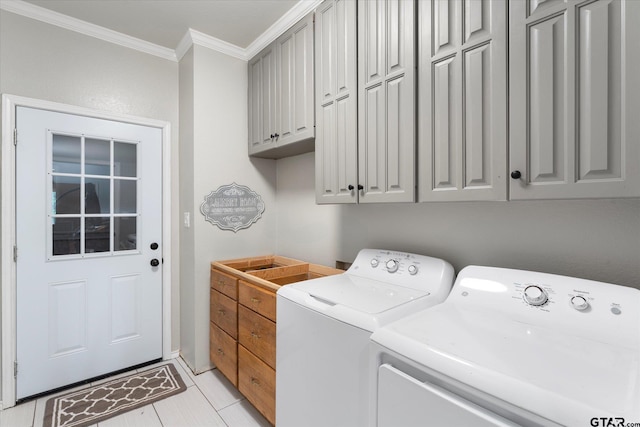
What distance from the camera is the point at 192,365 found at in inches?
93.6

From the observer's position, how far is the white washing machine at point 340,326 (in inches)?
43.6

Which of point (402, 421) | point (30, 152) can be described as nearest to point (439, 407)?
point (402, 421)

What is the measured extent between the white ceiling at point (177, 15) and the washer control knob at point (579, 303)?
2.16m

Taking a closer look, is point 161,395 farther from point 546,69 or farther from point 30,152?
point 546,69

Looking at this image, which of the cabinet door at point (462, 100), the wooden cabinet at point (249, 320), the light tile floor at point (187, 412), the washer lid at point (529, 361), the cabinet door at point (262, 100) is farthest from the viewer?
the cabinet door at point (262, 100)

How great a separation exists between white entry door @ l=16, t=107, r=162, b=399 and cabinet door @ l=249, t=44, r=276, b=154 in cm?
81

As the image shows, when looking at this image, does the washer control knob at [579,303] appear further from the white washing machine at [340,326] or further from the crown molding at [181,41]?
the crown molding at [181,41]

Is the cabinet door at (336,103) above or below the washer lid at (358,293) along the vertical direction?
above

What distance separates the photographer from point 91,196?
223 cm

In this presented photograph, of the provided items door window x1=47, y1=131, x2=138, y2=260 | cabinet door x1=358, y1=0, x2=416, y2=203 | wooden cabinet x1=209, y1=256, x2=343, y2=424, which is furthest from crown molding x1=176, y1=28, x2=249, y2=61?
wooden cabinet x1=209, y1=256, x2=343, y2=424

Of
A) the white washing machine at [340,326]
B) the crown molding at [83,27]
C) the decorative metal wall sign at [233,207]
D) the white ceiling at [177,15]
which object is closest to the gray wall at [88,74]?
the crown molding at [83,27]

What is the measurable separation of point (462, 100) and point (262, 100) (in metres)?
1.62

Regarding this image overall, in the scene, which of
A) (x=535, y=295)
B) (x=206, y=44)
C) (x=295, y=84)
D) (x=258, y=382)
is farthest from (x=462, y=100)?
(x=206, y=44)

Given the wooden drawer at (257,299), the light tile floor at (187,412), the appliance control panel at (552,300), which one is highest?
the appliance control panel at (552,300)
